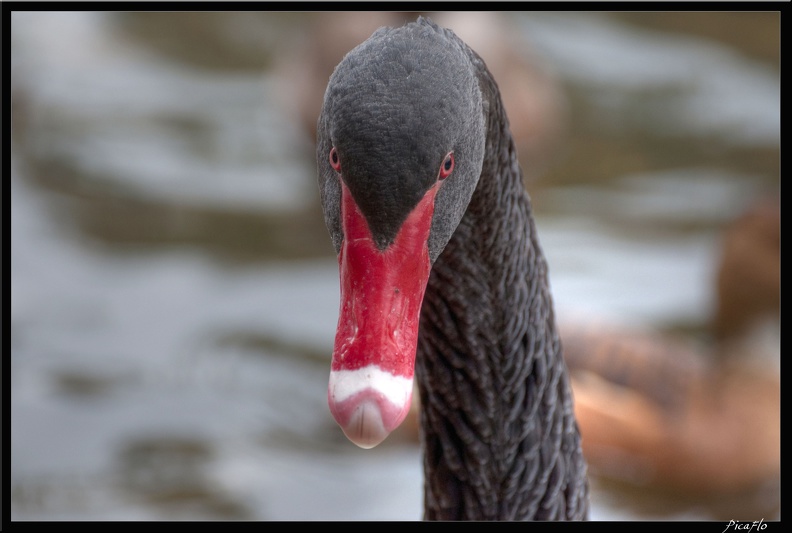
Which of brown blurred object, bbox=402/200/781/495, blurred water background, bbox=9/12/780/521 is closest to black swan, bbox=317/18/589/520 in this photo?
blurred water background, bbox=9/12/780/521

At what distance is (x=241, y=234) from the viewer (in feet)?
16.7

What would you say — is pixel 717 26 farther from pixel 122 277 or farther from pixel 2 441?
pixel 2 441

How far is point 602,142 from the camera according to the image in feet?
18.9

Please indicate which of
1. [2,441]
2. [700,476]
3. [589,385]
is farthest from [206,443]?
[700,476]

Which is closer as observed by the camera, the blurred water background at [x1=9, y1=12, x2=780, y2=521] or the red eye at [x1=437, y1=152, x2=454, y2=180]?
the red eye at [x1=437, y1=152, x2=454, y2=180]

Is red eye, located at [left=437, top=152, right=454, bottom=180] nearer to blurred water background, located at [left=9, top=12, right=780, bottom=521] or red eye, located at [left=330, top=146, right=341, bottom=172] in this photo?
red eye, located at [left=330, top=146, right=341, bottom=172]

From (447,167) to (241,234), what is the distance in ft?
11.7

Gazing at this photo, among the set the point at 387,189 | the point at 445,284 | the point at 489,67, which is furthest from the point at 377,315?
the point at 489,67

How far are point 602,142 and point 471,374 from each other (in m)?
3.94

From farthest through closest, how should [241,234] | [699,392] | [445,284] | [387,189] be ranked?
[241,234]
[699,392]
[445,284]
[387,189]

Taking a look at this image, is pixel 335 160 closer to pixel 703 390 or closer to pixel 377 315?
pixel 377 315

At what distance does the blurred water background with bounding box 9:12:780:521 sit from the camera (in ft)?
12.9

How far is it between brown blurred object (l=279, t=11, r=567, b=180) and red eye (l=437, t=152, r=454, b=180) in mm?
4006
